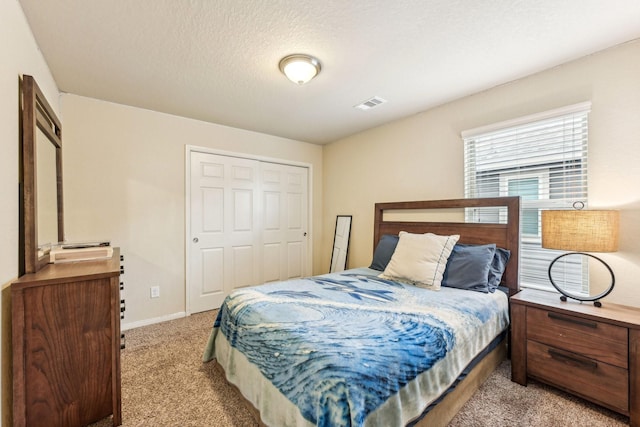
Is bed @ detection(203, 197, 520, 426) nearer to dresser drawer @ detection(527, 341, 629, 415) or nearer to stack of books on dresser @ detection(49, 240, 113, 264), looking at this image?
dresser drawer @ detection(527, 341, 629, 415)

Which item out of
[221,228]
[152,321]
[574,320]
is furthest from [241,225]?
[574,320]

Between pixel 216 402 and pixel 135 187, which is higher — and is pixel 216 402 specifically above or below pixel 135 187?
below

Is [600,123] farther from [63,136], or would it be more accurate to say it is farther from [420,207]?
[63,136]

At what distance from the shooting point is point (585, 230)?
1755 millimetres

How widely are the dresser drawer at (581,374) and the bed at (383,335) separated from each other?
25 centimetres

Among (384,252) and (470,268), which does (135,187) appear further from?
(470,268)

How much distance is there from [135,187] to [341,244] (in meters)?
2.71

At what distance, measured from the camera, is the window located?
2.12 m

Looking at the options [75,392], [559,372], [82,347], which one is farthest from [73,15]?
[559,372]

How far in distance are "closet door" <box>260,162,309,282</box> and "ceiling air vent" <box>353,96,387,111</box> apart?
1.60 metres

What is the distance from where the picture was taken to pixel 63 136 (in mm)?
2637

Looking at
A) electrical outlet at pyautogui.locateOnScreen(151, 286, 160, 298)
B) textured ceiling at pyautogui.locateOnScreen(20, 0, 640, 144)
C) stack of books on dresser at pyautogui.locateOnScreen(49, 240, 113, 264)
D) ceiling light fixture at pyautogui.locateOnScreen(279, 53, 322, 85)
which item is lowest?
electrical outlet at pyautogui.locateOnScreen(151, 286, 160, 298)

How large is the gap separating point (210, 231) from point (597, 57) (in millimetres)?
A: 3974

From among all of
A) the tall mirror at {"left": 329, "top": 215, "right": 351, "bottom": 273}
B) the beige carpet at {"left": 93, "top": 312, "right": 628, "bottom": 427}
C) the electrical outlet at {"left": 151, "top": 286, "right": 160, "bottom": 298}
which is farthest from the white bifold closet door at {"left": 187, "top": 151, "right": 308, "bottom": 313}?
the beige carpet at {"left": 93, "top": 312, "right": 628, "bottom": 427}
